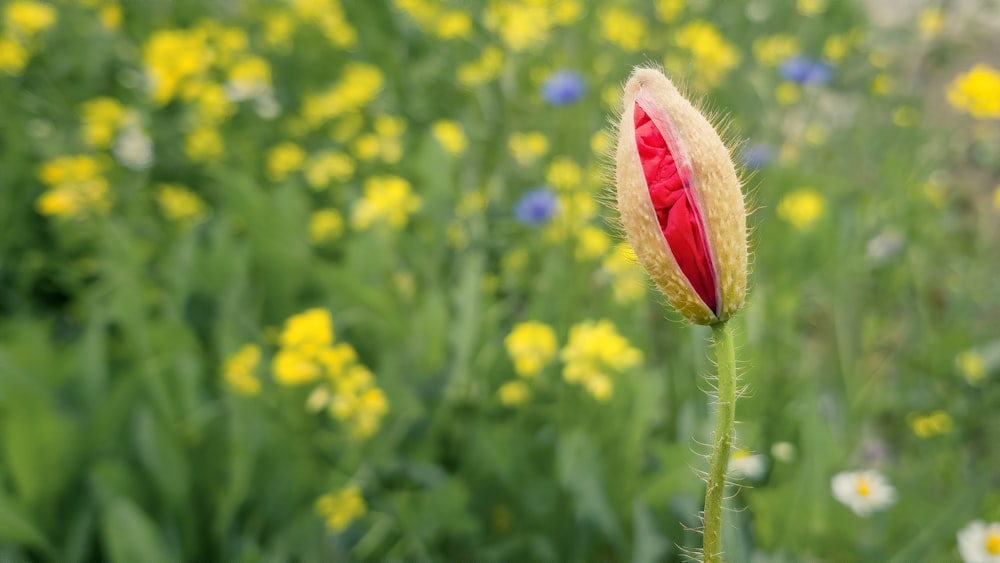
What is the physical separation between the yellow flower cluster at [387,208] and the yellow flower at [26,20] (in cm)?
174

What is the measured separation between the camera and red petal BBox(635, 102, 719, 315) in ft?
1.56

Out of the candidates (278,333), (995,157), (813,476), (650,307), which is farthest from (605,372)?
(995,157)

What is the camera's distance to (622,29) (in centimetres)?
286

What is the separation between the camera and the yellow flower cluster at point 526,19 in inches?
78.1

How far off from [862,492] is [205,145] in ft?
7.33

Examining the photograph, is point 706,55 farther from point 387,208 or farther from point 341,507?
point 341,507

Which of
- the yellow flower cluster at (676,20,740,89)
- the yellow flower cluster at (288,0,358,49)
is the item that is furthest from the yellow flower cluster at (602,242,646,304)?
the yellow flower cluster at (288,0,358,49)

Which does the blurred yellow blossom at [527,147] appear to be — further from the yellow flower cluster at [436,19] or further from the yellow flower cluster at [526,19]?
the yellow flower cluster at [436,19]

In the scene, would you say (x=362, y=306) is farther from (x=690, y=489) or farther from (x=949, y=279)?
(x=949, y=279)

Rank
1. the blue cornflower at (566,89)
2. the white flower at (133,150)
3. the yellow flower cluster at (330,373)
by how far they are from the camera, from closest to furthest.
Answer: the yellow flower cluster at (330,373) → the blue cornflower at (566,89) → the white flower at (133,150)

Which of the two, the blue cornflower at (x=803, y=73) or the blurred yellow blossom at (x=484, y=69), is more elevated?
the blue cornflower at (x=803, y=73)

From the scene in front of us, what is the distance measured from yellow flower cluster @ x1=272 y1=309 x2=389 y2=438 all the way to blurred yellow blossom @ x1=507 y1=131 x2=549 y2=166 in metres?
1.14

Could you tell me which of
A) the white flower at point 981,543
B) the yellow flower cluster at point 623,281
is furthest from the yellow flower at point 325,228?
the white flower at point 981,543

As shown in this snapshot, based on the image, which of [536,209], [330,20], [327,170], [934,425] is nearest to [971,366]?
[934,425]
